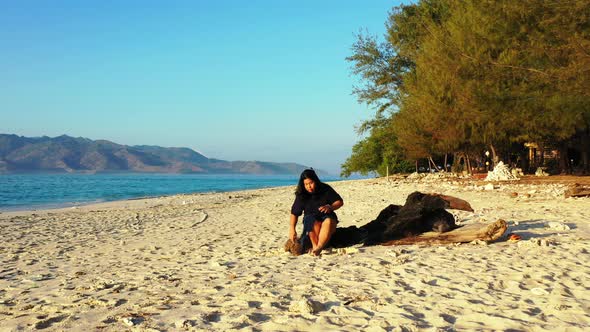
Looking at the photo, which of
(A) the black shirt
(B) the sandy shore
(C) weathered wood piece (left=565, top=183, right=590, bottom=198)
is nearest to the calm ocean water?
(B) the sandy shore

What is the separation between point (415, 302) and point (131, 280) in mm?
3642

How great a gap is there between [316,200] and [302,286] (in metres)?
2.43

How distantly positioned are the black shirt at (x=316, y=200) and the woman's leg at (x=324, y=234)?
122 millimetres

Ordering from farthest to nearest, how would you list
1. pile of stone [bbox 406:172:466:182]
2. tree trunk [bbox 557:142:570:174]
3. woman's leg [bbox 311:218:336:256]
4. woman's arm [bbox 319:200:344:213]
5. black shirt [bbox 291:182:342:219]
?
1. pile of stone [bbox 406:172:466:182]
2. tree trunk [bbox 557:142:570:174]
3. black shirt [bbox 291:182:342:219]
4. woman's leg [bbox 311:218:336:256]
5. woman's arm [bbox 319:200:344:213]

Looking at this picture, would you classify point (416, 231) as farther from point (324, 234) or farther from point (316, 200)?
point (316, 200)

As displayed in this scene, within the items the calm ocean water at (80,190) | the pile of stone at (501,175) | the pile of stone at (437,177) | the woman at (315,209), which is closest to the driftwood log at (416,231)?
the woman at (315,209)

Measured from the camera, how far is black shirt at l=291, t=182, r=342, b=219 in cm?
779

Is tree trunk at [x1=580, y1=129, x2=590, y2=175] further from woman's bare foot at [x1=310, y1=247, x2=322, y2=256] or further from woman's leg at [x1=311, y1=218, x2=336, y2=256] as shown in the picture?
woman's bare foot at [x1=310, y1=247, x2=322, y2=256]

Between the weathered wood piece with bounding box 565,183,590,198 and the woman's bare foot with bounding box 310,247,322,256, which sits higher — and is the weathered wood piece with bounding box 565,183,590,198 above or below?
above

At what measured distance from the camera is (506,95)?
62.7 ft

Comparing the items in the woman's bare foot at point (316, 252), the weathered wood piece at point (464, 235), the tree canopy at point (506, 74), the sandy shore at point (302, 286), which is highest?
the tree canopy at point (506, 74)

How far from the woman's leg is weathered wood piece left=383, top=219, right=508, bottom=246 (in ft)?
3.73

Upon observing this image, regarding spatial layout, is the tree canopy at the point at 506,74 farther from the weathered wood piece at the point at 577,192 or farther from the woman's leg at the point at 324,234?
the woman's leg at the point at 324,234

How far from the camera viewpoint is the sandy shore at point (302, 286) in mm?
4312
